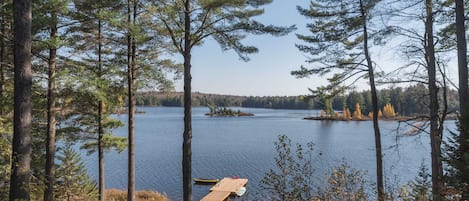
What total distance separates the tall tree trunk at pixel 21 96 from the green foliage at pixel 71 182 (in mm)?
5579

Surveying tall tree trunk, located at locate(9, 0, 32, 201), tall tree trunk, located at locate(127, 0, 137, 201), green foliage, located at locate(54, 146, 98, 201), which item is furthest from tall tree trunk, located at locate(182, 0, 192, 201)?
green foliage, located at locate(54, 146, 98, 201)

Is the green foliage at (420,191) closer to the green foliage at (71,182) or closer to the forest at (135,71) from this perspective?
the forest at (135,71)

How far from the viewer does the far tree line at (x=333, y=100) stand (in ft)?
33.0

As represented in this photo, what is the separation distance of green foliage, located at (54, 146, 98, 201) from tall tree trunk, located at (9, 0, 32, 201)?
5.58 metres

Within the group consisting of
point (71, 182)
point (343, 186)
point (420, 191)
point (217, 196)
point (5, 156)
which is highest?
point (5, 156)

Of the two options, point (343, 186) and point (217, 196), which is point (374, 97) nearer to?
point (343, 186)

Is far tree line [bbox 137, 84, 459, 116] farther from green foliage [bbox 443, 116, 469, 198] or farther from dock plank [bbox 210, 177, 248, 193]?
dock plank [bbox 210, 177, 248, 193]

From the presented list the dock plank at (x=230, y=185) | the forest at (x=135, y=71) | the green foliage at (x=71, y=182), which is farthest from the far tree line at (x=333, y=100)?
the dock plank at (x=230, y=185)

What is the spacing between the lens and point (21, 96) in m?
4.76

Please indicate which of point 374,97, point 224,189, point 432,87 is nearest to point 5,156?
point 374,97

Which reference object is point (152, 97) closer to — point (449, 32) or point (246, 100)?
point (449, 32)

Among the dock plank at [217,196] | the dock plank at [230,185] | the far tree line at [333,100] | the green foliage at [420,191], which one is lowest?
the dock plank at [217,196]

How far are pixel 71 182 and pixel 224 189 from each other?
713 cm

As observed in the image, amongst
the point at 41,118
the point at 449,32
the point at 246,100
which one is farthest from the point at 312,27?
the point at 246,100
